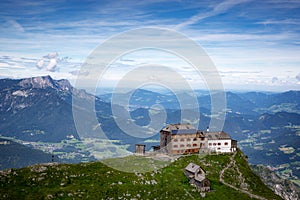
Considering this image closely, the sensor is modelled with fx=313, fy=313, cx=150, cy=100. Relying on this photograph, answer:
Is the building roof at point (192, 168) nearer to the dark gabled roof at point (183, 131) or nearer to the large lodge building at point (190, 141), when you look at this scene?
the large lodge building at point (190, 141)

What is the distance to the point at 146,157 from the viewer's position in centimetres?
10956

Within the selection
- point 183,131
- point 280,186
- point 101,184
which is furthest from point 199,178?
point 280,186

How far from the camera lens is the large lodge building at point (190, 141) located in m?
116

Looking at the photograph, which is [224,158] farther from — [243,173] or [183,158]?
[183,158]

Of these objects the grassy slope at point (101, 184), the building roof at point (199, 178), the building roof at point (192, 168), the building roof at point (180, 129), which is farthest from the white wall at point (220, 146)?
the building roof at point (199, 178)

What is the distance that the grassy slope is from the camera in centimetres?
7681

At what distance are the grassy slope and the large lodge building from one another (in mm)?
15825

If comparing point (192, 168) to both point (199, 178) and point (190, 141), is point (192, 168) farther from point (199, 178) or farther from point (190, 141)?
point (190, 141)

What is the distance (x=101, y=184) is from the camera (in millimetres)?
82750

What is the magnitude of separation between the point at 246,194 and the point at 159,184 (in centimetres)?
2569

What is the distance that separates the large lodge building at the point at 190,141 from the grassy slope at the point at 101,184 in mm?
15825

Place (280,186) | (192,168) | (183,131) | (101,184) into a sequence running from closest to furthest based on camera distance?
(101,184)
(192,168)
(183,131)
(280,186)

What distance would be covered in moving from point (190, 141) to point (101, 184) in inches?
1794

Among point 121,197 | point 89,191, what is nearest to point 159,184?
point 121,197
